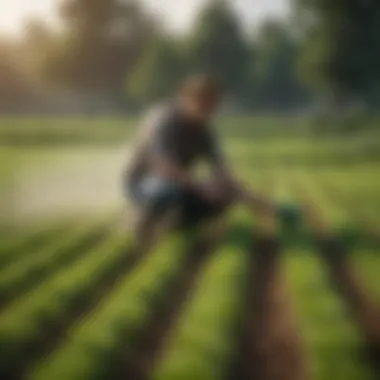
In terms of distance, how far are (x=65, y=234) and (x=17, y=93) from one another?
0.79 feet

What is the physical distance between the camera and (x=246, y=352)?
1.14m

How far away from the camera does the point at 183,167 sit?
122cm

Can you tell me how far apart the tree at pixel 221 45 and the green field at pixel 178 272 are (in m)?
0.08

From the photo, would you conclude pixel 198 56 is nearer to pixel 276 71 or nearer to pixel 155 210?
pixel 276 71

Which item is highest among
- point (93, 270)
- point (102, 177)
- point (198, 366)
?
point (102, 177)

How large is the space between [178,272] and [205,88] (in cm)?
30

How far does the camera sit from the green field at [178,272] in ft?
3.71

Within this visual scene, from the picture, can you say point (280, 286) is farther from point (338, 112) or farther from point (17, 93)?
point (17, 93)

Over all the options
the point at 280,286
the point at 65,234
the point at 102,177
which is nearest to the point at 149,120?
the point at 102,177

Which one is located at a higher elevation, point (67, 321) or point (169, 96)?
point (169, 96)

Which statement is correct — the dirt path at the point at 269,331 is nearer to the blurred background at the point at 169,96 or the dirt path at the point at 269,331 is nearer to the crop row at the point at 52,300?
the blurred background at the point at 169,96

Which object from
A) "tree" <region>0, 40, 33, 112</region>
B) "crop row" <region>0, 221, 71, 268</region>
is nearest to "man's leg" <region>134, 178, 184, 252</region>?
"crop row" <region>0, 221, 71, 268</region>

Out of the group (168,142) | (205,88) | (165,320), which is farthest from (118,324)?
(205,88)

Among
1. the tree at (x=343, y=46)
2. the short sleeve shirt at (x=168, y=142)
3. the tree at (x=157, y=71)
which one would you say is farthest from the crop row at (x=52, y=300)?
the tree at (x=343, y=46)
